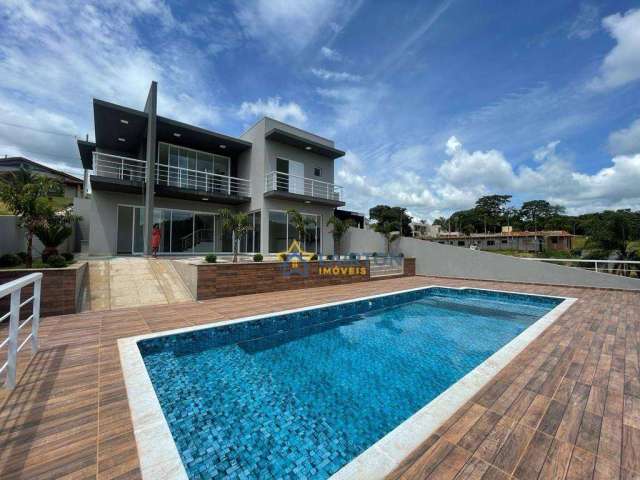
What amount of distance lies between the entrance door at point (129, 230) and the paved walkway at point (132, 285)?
2812 mm

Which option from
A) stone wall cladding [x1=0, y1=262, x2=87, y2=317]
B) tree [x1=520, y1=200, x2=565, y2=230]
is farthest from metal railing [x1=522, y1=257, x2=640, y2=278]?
tree [x1=520, y1=200, x2=565, y2=230]

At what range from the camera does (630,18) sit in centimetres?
746

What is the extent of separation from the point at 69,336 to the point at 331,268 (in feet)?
26.3

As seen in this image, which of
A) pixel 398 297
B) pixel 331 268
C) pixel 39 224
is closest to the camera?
pixel 39 224

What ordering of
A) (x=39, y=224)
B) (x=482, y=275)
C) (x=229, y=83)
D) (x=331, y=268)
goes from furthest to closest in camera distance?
1. (x=482, y=275)
2. (x=229, y=83)
3. (x=331, y=268)
4. (x=39, y=224)

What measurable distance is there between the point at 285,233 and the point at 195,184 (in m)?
5.12

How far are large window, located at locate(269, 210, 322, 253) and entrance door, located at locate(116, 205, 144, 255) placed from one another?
5.89 m

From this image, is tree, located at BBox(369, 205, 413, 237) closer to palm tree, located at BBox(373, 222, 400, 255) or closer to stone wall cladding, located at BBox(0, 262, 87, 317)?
palm tree, located at BBox(373, 222, 400, 255)

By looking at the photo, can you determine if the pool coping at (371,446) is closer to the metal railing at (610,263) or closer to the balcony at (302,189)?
the balcony at (302,189)

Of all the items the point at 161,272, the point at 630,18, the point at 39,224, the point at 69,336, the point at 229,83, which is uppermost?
the point at 229,83

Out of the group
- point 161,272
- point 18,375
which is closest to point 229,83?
point 161,272

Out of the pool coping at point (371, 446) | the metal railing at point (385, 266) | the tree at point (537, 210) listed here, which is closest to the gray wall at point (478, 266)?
the metal railing at point (385, 266)

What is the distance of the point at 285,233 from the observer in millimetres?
14320

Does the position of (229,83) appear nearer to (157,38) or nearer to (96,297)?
(157,38)
